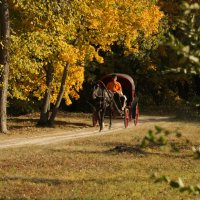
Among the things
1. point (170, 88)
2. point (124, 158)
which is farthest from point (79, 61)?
point (170, 88)

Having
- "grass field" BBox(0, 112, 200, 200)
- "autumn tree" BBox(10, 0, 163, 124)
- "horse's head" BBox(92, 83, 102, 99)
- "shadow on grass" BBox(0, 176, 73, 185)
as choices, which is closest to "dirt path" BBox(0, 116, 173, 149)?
"grass field" BBox(0, 112, 200, 200)

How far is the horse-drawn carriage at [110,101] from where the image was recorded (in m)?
23.9

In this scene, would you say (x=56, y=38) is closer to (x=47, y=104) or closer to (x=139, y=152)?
(x=47, y=104)

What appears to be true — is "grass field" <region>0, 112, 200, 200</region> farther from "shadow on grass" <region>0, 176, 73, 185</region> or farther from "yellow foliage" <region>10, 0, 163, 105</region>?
"yellow foliage" <region>10, 0, 163, 105</region>

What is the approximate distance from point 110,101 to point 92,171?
462 inches

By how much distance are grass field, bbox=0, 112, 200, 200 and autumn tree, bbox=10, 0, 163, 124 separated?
4760 millimetres

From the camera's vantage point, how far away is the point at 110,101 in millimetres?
24391

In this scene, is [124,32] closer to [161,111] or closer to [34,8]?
[34,8]

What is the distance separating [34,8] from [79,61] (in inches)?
206

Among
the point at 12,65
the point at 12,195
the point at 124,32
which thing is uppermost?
the point at 124,32

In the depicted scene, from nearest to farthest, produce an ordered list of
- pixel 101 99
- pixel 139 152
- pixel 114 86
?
pixel 139 152, pixel 101 99, pixel 114 86

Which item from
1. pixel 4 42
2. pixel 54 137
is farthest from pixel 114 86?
pixel 4 42

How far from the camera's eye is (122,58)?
39.9 metres

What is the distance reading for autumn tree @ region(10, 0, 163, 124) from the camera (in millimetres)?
21188
